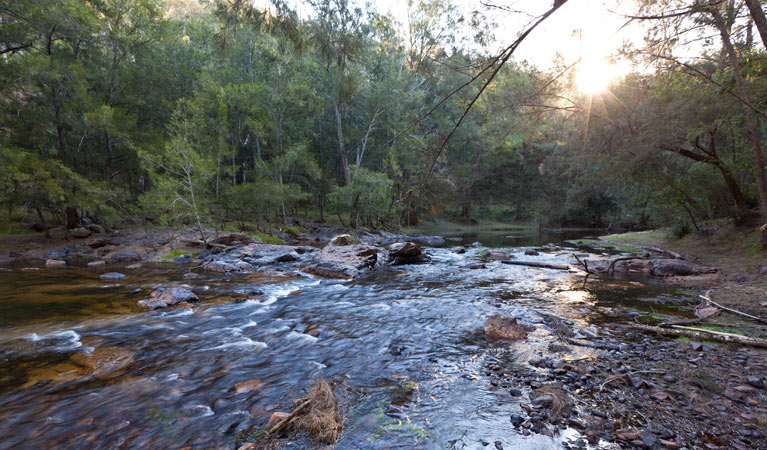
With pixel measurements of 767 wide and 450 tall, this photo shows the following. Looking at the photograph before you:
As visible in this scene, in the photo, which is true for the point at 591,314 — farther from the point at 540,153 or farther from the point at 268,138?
the point at 540,153

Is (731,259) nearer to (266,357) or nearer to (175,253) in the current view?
(266,357)

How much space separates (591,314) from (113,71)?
32.5m

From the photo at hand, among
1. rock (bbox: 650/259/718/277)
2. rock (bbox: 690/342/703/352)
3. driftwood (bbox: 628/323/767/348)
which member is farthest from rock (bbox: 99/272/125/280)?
rock (bbox: 650/259/718/277)

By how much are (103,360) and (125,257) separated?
1319 centimetres

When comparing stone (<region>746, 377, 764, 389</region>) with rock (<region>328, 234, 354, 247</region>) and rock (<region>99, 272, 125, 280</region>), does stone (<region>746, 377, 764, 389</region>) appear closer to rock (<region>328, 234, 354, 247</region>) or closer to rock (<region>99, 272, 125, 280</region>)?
rock (<region>328, 234, 354, 247</region>)

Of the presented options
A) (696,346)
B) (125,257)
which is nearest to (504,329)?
(696,346)

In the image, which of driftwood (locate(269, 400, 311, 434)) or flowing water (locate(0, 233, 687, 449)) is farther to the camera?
flowing water (locate(0, 233, 687, 449))

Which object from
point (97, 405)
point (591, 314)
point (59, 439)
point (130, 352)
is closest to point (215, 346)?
point (130, 352)

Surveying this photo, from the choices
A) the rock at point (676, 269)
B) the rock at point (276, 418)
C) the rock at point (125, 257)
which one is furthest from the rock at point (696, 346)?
the rock at point (125, 257)

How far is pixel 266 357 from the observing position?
15.6ft

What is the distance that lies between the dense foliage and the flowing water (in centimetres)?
235

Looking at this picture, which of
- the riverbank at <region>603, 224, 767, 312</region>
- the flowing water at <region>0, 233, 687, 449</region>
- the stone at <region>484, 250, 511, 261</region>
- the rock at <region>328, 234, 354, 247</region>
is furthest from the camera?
the rock at <region>328, 234, 354, 247</region>

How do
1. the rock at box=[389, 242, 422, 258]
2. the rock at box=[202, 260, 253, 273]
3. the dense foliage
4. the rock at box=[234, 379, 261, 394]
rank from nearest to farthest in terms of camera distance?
the rock at box=[234, 379, 261, 394], the dense foliage, the rock at box=[202, 260, 253, 273], the rock at box=[389, 242, 422, 258]

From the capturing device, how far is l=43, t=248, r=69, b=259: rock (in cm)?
1507
